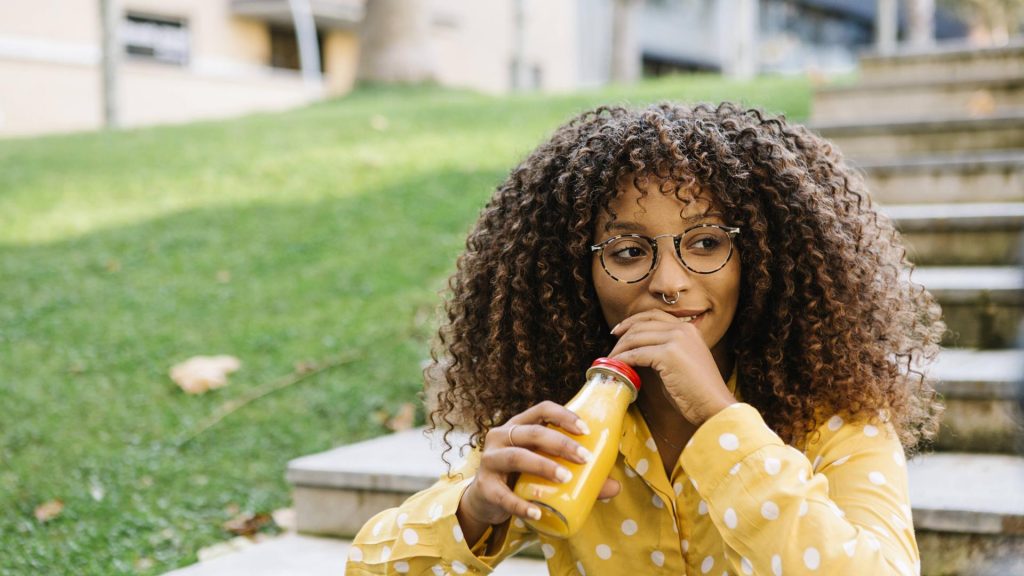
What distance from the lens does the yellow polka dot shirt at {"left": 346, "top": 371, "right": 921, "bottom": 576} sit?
1405mm

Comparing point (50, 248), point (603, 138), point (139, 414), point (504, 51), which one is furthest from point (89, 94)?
point (603, 138)

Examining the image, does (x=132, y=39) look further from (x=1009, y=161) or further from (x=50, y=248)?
(x=1009, y=161)

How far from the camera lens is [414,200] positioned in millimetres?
4984

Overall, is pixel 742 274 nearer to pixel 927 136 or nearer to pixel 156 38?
pixel 927 136

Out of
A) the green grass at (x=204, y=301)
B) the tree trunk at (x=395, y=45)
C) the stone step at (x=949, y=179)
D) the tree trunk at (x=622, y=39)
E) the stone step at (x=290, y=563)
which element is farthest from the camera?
the tree trunk at (x=622, y=39)

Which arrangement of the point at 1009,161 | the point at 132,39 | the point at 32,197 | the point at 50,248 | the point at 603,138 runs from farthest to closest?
the point at 132,39
the point at 32,197
the point at 50,248
the point at 1009,161
the point at 603,138

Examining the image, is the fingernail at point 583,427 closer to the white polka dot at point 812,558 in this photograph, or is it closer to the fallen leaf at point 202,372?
the white polka dot at point 812,558

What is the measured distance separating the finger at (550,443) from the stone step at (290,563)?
1005 mm

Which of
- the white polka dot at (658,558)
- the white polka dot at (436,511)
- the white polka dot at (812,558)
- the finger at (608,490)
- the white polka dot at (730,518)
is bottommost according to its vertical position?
the white polka dot at (658,558)

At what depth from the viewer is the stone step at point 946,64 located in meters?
5.63

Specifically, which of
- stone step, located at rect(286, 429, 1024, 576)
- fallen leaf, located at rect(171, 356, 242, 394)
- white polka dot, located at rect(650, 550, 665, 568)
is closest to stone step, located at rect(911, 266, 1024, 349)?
stone step, located at rect(286, 429, 1024, 576)

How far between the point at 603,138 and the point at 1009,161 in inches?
113

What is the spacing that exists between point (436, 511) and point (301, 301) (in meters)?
2.52

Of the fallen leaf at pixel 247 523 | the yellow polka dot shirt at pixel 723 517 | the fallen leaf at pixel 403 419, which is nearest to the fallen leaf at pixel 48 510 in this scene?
the fallen leaf at pixel 247 523
